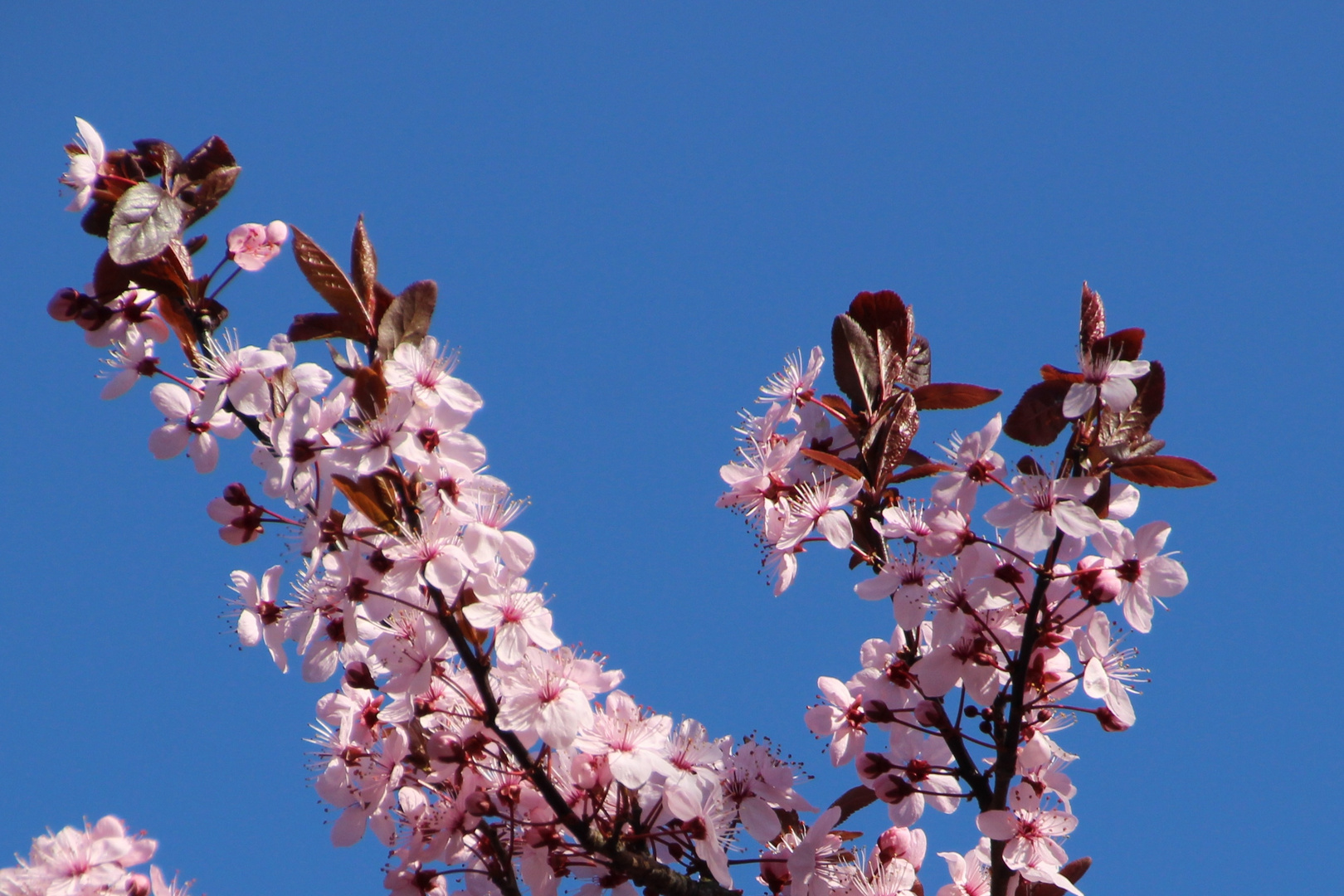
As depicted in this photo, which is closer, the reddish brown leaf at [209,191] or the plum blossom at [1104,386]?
the plum blossom at [1104,386]

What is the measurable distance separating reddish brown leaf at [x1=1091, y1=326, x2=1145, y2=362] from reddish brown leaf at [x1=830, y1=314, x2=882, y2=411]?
634 mm

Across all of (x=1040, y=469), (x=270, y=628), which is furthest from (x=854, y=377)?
(x=270, y=628)

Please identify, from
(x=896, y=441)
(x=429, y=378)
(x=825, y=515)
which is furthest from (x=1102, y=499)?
(x=429, y=378)

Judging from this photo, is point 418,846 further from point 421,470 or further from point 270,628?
point 421,470

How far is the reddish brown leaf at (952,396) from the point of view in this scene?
3.11 meters

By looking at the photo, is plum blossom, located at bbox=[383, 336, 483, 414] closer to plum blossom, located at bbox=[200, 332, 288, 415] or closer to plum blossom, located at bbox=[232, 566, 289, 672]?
plum blossom, located at bbox=[200, 332, 288, 415]

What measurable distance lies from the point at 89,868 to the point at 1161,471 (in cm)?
316

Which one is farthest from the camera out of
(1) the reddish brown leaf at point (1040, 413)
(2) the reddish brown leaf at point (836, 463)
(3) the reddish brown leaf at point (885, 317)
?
(3) the reddish brown leaf at point (885, 317)

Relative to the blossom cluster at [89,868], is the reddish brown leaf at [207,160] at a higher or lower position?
higher

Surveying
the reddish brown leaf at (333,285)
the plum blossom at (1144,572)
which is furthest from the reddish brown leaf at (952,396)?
the reddish brown leaf at (333,285)

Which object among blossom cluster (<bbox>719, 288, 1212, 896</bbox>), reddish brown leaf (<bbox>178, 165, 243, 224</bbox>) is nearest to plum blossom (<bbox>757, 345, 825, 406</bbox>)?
blossom cluster (<bbox>719, 288, 1212, 896</bbox>)

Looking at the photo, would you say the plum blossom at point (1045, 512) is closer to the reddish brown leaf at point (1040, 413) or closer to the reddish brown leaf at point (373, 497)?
the reddish brown leaf at point (1040, 413)

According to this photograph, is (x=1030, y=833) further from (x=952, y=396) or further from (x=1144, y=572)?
(x=952, y=396)

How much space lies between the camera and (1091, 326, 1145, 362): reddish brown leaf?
268cm
